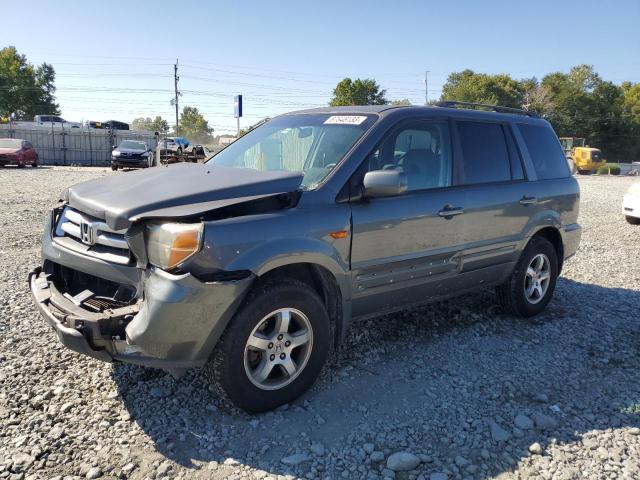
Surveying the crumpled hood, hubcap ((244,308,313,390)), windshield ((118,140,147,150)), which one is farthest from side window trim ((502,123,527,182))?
windshield ((118,140,147,150))

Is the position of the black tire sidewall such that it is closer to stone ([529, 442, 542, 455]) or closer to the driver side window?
the driver side window

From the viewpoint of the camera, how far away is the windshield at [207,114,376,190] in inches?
149

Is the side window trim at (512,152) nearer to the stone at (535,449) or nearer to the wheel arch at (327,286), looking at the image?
the wheel arch at (327,286)

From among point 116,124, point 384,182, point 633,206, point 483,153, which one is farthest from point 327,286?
point 116,124

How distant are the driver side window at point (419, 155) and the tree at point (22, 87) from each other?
247 feet

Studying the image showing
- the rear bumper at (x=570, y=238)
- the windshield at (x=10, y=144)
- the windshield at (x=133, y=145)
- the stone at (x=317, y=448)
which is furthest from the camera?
the windshield at (x=133, y=145)

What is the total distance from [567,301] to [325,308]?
11.9ft

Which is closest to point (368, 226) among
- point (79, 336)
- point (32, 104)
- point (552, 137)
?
point (79, 336)

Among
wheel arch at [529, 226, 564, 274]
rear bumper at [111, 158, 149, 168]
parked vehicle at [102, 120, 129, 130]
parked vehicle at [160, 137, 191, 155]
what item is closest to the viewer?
wheel arch at [529, 226, 564, 274]

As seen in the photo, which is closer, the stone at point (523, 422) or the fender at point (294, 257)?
the fender at point (294, 257)

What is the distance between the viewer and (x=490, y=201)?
4562mm

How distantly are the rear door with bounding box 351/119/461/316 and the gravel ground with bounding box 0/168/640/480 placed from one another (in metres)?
0.58

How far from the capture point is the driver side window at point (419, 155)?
12.8 ft

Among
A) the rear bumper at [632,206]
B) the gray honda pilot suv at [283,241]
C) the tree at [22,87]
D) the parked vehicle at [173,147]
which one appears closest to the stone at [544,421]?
the gray honda pilot suv at [283,241]
